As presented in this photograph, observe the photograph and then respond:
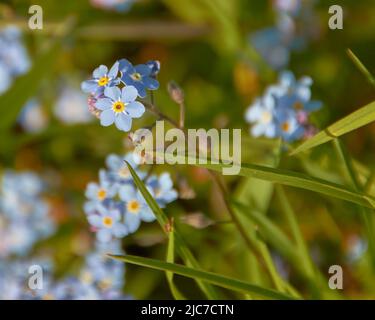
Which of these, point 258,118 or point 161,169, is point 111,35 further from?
point 258,118

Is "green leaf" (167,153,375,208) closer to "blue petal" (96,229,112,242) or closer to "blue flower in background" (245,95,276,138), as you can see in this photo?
"blue petal" (96,229,112,242)

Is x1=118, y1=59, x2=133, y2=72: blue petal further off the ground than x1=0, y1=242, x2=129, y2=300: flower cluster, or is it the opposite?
x1=118, y1=59, x2=133, y2=72: blue petal

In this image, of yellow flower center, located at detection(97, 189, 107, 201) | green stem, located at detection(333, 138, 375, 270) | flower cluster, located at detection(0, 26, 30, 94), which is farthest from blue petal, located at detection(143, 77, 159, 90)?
flower cluster, located at detection(0, 26, 30, 94)

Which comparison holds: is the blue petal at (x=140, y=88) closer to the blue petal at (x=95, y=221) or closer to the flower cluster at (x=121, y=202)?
the flower cluster at (x=121, y=202)

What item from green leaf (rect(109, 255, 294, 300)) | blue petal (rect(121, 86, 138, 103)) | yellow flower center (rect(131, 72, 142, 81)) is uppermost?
yellow flower center (rect(131, 72, 142, 81))

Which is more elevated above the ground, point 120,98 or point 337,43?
point 337,43
